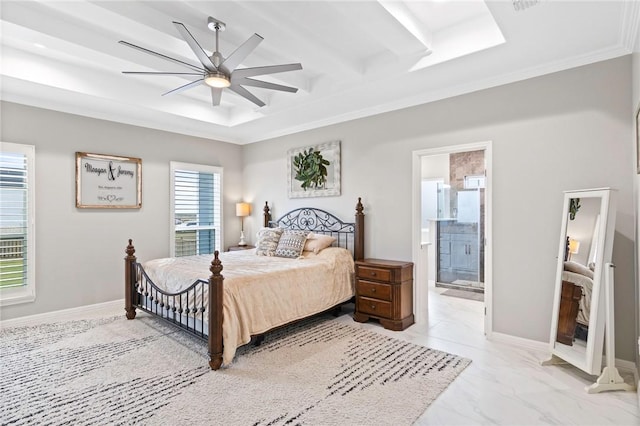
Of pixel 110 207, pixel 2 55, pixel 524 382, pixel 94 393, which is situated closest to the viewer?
pixel 94 393

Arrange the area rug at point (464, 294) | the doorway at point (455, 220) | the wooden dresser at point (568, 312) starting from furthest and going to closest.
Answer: the doorway at point (455, 220) < the area rug at point (464, 294) < the wooden dresser at point (568, 312)

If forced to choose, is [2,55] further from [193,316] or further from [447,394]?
[447,394]

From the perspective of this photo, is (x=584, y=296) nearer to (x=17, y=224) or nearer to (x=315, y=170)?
(x=315, y=170)

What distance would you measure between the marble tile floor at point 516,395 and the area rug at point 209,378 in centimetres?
14

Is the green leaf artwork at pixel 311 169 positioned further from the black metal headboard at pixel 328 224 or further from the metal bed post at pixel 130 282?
the metal bed post at pixel 130 282

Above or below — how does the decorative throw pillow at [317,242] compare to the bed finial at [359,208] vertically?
below

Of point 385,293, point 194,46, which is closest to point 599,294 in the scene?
point 385,293

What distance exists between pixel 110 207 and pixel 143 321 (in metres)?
1.75

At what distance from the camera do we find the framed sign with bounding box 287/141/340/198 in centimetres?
495

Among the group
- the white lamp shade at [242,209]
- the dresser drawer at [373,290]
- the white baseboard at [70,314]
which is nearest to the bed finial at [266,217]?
the white lamp shade at [242,209]

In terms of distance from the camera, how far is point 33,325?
156 inches

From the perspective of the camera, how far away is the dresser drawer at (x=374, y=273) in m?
3.90

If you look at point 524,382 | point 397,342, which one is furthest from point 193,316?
point 524,382

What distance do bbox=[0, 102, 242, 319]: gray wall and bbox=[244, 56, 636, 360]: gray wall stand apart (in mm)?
3362
